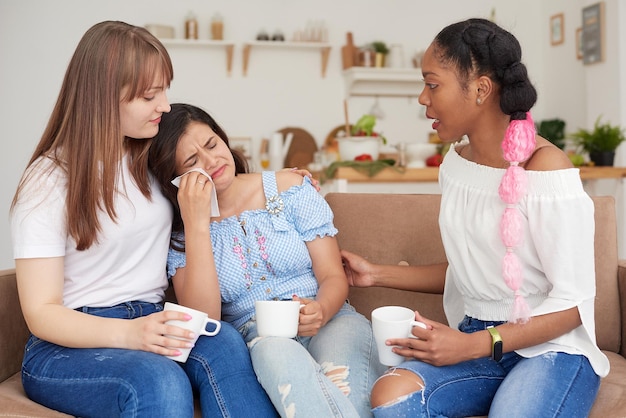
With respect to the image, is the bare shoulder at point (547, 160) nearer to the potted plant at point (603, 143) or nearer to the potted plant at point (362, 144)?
the potted plant at point (362, 144)

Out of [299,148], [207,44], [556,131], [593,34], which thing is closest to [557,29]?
[593,34]

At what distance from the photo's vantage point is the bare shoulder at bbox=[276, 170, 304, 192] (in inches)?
73.8

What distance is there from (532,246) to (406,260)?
52 centimetres

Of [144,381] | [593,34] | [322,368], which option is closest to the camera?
[144,381]

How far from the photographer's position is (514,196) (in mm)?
1471

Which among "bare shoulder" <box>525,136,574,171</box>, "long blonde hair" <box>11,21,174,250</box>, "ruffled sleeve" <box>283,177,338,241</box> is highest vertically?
"long blonde hair" <box>11,21,174,250</box>

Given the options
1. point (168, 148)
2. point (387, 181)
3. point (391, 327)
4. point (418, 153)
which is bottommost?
point (391, 327)

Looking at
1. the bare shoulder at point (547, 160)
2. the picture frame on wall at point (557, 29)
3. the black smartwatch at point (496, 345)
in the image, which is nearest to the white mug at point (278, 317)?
the black smartwatch at point (496, 345)

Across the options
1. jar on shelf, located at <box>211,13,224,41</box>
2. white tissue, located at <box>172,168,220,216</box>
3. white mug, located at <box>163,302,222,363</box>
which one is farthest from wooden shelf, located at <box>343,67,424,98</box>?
white mug, located at <box>163,302,222,363</box>

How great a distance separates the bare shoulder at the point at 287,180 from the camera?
1.88m

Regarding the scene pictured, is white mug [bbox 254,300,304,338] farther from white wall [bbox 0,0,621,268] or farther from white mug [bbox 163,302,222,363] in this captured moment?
white wall [bbox 0,0,621,268]

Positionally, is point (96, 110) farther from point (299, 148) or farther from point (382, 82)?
point (382, 82)

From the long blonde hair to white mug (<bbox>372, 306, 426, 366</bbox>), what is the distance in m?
0.64

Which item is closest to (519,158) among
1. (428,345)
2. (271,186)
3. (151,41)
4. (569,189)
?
(569,189)
